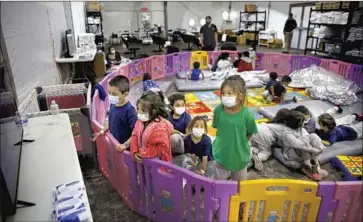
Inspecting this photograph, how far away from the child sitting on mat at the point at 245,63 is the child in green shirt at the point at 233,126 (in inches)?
215

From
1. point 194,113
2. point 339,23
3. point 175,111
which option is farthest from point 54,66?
point 339,23

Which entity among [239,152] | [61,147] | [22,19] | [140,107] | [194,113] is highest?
[22,19]

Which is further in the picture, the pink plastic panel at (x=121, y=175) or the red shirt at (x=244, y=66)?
the red shirt at (x=244, y=66)

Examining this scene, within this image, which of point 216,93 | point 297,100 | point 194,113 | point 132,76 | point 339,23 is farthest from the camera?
point 339,23

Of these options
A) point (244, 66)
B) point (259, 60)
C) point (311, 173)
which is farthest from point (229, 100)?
point (259, 60)

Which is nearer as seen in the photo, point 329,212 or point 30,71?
point 329,212

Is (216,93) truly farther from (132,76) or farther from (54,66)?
(54,66)

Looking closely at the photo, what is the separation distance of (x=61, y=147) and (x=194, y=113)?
10.5 ft

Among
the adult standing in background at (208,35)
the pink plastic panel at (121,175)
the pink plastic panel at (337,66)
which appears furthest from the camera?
the adult standing in background at (208,35)

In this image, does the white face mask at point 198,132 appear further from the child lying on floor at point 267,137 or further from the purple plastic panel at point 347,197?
the purple plastic panel at point 347,197

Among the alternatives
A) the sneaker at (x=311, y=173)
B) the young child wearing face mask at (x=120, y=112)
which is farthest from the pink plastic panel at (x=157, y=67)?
the sneaker at (x=311, y=173)

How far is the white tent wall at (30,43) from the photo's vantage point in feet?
9.39

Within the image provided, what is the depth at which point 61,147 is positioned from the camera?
2.04m

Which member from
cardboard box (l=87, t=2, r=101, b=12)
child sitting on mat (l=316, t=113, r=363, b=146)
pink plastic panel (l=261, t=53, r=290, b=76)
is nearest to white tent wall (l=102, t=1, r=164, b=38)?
cardboard box (l=87, t=2, r=101, b=12)
